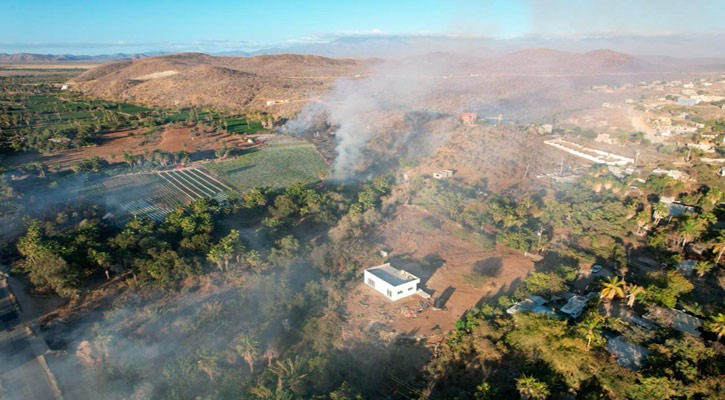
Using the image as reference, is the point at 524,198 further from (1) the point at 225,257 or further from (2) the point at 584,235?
(1) the point at 225,257

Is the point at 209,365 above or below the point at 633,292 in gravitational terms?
below

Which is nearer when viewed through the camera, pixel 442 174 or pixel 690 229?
pixel 690 229

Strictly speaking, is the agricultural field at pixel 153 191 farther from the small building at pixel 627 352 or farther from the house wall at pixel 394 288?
the small building at pixel 627 352

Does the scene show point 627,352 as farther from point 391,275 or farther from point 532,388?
point 391,275

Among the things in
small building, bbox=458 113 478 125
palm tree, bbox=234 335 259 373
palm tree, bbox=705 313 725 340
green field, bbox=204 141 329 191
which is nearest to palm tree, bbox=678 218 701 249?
palm tree, bbox=705 313 725 340

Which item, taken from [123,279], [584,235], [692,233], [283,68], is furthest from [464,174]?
[283,68]

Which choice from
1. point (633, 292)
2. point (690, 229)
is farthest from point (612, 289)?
point (690, 229)
